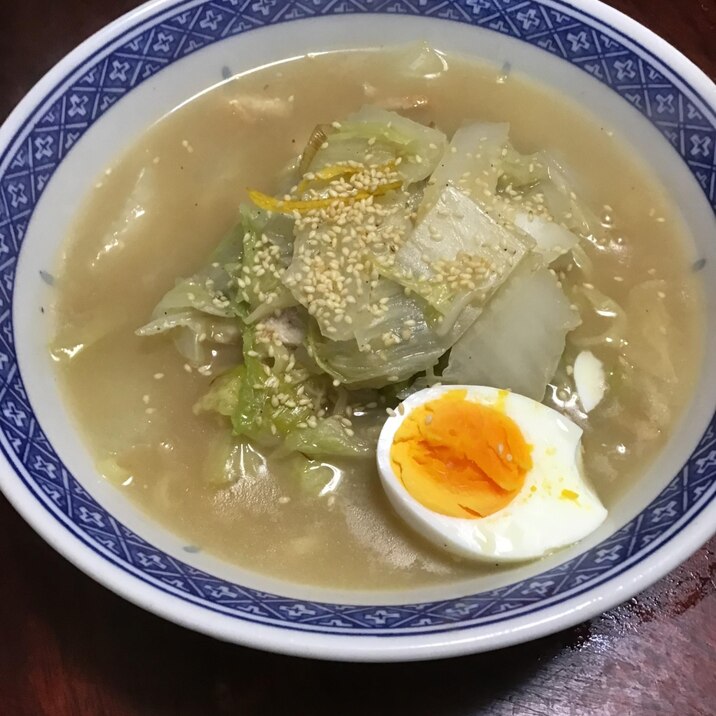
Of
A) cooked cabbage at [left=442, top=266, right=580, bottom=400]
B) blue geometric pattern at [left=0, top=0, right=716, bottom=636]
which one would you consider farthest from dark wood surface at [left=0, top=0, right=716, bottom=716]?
cooked cabbage at [left=442, top=266, right=580, bottom=400]

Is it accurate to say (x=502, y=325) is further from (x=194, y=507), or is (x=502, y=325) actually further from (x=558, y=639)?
(x=194, y=507)

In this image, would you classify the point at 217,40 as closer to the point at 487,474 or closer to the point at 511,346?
the point at 511,346

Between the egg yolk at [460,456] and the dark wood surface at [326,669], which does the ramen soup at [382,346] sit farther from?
the dark wood surface at [326,669]

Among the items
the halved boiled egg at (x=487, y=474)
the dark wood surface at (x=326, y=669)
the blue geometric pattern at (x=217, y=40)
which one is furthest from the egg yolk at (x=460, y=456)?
the dark wood surface at (x=326, y=669)

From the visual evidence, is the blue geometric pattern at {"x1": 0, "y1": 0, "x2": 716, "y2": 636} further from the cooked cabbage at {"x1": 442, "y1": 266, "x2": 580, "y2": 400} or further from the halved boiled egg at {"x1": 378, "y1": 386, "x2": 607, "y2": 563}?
the cooked cabbage at {"x1": 442, "y1": 266, "x2": 580, "y2": 400}

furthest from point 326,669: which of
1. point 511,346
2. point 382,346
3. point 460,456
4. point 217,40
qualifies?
point 217,40

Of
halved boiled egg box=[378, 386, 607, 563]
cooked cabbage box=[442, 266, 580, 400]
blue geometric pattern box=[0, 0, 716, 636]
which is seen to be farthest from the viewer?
cooked cabbage box=[442, 266, 580, 400]
